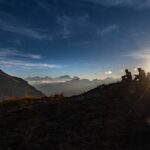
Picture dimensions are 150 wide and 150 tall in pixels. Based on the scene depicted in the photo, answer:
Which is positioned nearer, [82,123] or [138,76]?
[82,123]

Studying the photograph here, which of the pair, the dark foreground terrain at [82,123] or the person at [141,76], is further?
the person at [141,76]

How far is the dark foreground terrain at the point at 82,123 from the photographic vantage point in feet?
39.0

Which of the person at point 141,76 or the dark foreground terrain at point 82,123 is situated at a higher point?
the person at point 141,76

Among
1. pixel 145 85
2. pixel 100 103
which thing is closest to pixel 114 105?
pixel 100 103

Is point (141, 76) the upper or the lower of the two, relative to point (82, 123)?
upper

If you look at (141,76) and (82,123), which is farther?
(141,76)

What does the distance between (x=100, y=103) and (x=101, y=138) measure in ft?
13.1

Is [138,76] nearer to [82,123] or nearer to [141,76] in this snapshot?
[141,76]

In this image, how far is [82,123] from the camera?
1354cm

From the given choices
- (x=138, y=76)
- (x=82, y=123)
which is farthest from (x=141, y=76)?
(x=82, y=123)

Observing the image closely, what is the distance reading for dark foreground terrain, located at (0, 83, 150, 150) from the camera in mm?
11875

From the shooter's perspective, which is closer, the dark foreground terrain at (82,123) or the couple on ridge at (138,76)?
the dark foreground terrain at (82,123)

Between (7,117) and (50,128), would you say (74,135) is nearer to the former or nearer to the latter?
(50,128)

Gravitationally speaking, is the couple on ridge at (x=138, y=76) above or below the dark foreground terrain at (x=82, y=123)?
above
